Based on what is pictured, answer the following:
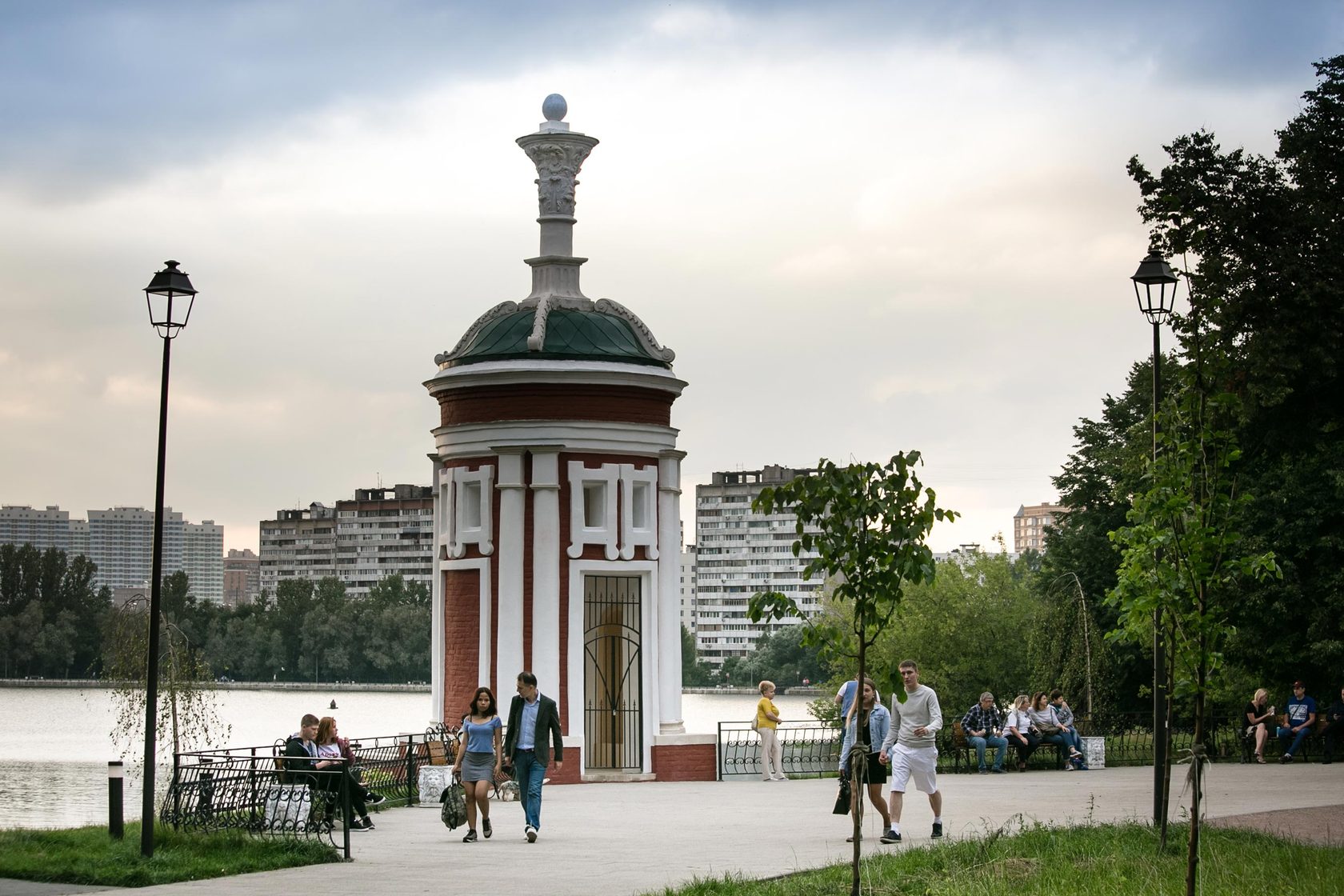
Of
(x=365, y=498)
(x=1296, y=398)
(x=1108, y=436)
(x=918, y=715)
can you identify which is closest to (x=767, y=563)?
(x=365, y=498)

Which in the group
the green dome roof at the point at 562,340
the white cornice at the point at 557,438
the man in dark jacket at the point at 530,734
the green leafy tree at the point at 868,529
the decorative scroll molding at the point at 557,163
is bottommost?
the man in dark jacket at the point at 530,734

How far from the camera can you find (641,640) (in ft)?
95.2

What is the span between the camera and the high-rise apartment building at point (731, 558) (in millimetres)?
166625

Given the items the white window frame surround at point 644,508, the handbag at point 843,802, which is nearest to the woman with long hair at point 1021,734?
the white window frame surround at point 644,508

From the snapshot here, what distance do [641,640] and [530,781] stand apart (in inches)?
409

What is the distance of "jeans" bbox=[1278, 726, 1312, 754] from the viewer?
29.2 metres

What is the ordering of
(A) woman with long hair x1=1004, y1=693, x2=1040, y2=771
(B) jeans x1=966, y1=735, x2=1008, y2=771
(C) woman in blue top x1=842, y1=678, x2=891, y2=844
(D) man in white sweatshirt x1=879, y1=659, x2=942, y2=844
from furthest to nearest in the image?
1. (A) woman with long hair x1=1004, y1=693, x2=1040, y2=771
2. (B) jeans x1=966, y1=735, x2=1008, y2=771
3. (D) man in white sweatshirt x1=879, y1=659, x2=942, y2=844
4. (C) woman in blue top x1=842, y1=678, x2=891, y2=844

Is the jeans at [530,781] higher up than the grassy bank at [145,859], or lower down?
higher up

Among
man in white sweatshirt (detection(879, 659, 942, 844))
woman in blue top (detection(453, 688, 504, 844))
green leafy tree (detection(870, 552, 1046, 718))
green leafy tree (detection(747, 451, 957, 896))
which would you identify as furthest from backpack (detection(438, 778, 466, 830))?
green leafy tree (detection(870, 552, 1046, 718))

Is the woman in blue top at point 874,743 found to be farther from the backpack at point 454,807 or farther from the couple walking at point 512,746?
the backpack at point 454,807

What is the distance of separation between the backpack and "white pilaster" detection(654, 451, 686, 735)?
33.6ft

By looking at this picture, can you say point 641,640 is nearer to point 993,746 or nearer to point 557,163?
point 993,746

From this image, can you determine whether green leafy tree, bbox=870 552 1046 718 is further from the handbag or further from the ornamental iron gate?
the handbag

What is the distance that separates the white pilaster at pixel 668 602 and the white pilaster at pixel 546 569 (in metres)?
1.91
